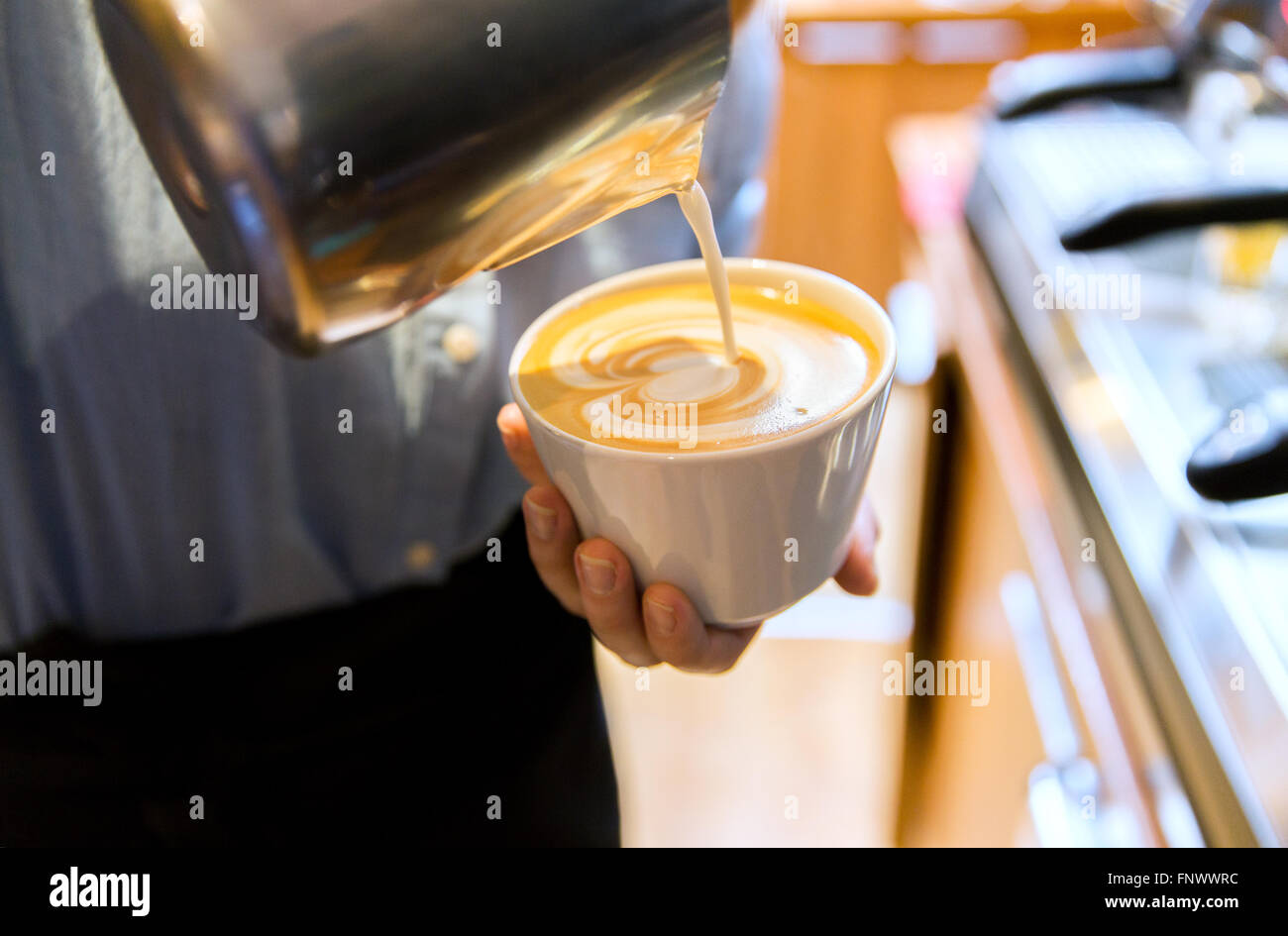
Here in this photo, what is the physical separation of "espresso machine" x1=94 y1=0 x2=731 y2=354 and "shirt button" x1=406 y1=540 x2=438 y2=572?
298mm

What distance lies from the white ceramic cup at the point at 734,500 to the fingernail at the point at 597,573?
11mm

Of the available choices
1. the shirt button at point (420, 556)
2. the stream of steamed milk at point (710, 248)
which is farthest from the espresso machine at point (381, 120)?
the shirt button at point (420, 556)

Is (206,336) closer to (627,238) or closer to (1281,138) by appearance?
(627,238)

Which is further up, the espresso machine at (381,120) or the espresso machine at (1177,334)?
the espresso machine at (381,120)

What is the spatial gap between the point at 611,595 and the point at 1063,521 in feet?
1.07

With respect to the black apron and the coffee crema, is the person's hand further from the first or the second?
the black apron

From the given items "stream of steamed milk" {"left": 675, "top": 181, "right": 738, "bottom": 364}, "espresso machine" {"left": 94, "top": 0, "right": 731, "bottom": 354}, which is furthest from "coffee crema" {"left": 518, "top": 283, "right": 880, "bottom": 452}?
"espresso machine" {"left": 94, "top": 0, "right": 731, "bottom": 354}

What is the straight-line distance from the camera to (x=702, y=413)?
0.42m

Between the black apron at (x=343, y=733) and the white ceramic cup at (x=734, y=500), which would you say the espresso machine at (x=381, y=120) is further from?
Answer: the black apron at (x=343, y=733)

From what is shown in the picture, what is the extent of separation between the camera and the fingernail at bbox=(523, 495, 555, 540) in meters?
0.43

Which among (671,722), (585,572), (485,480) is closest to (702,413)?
(585,572)

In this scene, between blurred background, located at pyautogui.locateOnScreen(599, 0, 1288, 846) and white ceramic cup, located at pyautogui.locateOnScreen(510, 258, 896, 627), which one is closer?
white ceramic cup, located at pyautogui.locateOnScreen(510, 258, 896, 627)

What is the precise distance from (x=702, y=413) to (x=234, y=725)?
0.34 meters

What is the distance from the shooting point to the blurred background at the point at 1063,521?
1.52ft
